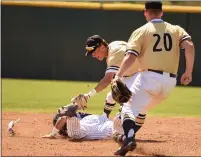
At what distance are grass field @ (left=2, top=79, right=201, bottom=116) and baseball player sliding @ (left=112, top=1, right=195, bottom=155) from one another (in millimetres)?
4548

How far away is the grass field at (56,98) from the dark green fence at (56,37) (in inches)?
37.2

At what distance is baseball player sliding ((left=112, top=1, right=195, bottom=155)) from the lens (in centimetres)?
584

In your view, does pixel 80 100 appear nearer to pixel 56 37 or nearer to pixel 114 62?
pixel 114 62

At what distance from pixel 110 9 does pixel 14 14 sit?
10.5 feet

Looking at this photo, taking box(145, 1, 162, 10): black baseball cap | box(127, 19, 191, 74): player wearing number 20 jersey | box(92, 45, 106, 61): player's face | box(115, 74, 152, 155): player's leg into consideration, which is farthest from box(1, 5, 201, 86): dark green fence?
box(115, 74, 152, 155): player's leg

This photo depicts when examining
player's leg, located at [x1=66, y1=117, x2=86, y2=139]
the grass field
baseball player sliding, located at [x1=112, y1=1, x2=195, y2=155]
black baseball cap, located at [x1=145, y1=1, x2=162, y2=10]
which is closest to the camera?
baseball player sliding, located at [x1=112, y1=1, x2=195, y2=155]

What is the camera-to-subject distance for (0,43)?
18.6 meters

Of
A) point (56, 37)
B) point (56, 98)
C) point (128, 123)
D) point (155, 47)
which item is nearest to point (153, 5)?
point (155, 47)

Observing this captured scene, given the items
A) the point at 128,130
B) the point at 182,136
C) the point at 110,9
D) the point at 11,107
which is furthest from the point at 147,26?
the point at 110,9

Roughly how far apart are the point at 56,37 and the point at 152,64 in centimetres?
1328

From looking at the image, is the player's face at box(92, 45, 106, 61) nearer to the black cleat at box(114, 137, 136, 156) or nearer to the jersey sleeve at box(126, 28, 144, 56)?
the jersey sleeve at box(126, 28, 144, 56)

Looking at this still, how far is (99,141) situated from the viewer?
23.3 ft

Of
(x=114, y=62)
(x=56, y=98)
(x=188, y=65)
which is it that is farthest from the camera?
(x=56, y=98)

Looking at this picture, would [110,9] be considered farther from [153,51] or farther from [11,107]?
[153,51]
